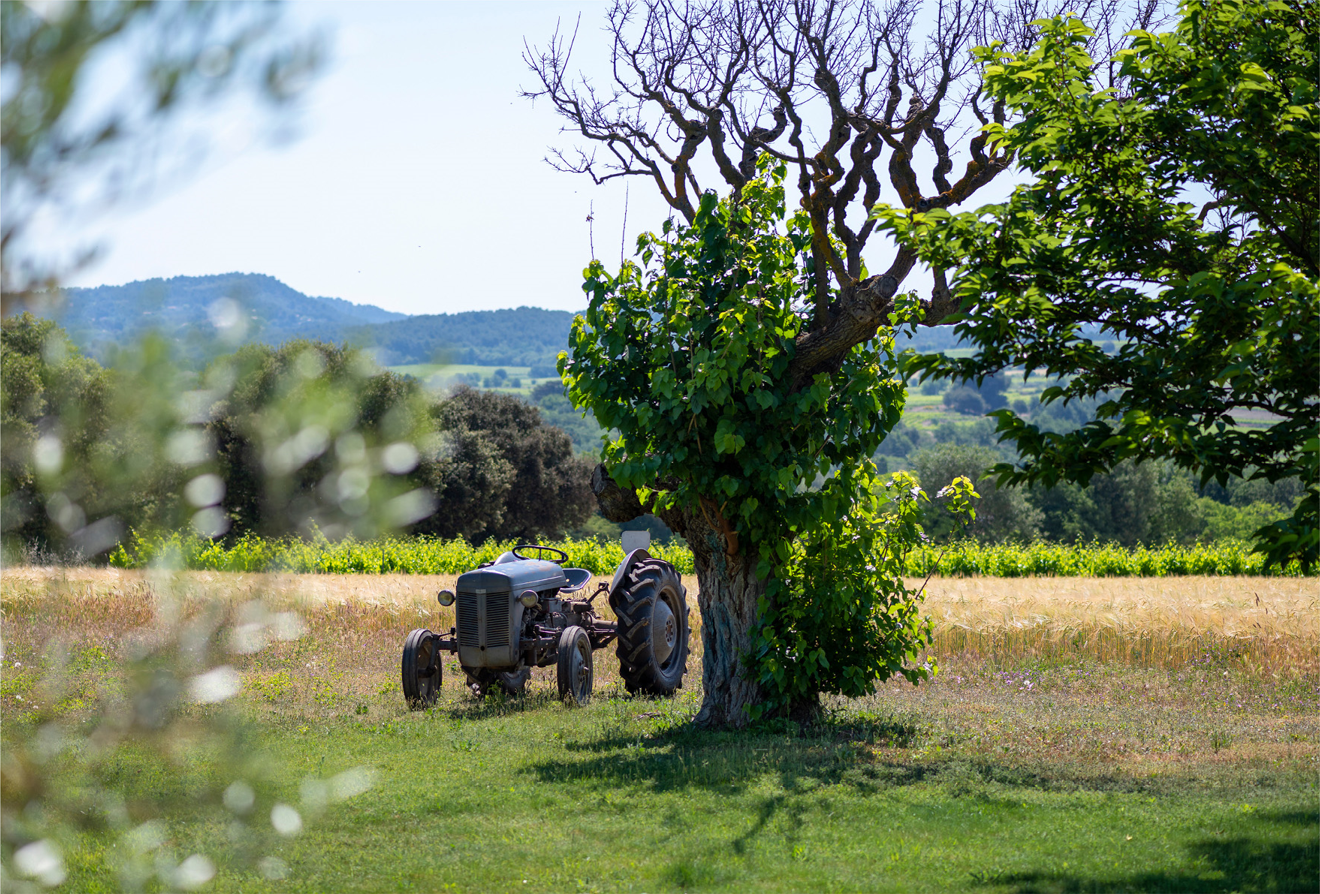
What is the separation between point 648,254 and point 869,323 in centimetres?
210

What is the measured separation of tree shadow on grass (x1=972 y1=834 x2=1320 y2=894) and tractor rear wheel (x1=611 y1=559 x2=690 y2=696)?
18.8ft

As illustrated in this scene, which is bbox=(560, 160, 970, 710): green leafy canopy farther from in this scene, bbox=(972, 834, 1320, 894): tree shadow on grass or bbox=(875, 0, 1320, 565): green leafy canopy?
bbox=(972, 834, 1320, 894): tree shadow on grass

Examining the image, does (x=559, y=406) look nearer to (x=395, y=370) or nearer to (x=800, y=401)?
(x=800, y=401)

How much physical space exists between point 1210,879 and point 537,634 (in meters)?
6.61

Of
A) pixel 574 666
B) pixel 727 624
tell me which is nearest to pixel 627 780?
pixel 727 624

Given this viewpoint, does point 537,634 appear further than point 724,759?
Yes

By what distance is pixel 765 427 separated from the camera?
8.58 metres

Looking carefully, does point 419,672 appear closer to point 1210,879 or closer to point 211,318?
point 1210,879

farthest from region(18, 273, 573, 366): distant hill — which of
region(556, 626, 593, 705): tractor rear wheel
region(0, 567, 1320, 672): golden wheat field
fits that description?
region(0, 567, 1320, 672): golden wheat field

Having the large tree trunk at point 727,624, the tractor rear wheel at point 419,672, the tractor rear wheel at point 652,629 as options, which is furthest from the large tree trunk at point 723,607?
the tractor rear wheel at point 419,672

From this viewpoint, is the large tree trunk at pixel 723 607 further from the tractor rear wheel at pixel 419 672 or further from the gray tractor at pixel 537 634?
the tractor rear wheel at pixel 419 672

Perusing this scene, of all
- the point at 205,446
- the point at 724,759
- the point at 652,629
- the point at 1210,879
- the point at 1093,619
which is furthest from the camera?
the point at 1093,619

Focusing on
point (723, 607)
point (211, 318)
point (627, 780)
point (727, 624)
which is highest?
point (211, 318)

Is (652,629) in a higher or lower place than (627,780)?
higher
